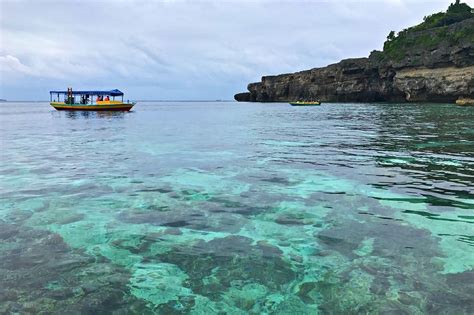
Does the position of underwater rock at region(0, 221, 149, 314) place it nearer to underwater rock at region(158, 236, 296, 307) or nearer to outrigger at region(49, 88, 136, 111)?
underwater rock at region(158, 236, 296, 307)

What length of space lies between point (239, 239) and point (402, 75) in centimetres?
10917

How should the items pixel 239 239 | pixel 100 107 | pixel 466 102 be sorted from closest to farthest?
1. pixel 239 239
2. pixel 100 107
3. pixel 466 102

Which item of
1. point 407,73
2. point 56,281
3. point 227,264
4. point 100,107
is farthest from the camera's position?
point 407,73

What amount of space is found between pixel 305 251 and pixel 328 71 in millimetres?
129390

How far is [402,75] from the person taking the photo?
336 ft

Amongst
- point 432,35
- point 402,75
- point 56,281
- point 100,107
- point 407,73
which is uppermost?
point 432,35

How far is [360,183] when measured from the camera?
480 inches

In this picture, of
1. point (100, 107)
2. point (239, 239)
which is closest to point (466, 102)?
point (100, 107)

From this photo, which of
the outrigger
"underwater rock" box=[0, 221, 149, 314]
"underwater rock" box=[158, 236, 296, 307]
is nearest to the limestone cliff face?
the outrigger

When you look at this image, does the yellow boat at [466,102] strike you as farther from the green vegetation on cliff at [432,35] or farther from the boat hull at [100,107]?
the boat hull at [100,107]

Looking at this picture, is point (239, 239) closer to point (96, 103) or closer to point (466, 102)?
point (96, 103)

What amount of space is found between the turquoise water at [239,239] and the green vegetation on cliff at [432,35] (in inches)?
3882

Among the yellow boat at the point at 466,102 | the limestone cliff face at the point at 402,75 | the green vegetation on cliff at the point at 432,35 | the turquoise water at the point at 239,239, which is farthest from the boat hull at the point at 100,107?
the green vegetation on cliff at the point at 432,35

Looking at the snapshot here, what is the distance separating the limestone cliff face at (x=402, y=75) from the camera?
88375 mm
